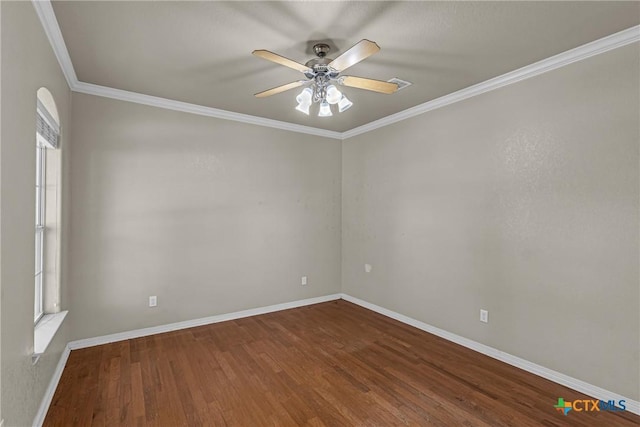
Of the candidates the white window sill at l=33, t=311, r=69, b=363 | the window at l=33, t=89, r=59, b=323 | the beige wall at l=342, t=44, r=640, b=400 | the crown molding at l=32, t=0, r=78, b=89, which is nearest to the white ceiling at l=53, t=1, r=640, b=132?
the crown molding at l=32, t=0, r=78, b=89

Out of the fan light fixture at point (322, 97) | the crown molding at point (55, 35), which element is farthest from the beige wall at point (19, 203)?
the fan light fixture at point (322, 97)

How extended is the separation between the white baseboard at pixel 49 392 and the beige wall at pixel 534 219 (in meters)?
3.46

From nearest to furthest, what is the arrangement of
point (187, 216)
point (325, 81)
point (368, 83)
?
point (368, 83) < point (325, 81) < point (187, 216)

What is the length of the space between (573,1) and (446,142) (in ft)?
5.51

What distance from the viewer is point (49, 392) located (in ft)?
7.43

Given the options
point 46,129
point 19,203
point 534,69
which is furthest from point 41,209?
point 534,69

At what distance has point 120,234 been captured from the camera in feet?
10.9

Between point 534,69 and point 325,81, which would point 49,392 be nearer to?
point 325,81

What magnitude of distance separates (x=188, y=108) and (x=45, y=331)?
2.57 metres

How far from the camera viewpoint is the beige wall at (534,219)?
7.48 feet

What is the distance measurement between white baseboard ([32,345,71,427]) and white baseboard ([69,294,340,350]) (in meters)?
0.26

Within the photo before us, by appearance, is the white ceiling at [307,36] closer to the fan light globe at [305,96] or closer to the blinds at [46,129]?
the fan light globe at [305,96]

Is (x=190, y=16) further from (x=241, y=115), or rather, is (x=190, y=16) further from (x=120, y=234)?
(x=120, y=234)

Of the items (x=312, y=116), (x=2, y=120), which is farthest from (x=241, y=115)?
(x=2, y=120)
